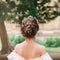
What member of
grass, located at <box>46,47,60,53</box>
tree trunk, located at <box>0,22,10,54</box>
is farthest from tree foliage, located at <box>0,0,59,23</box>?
grass, located at <box>46,47,60,53</box>

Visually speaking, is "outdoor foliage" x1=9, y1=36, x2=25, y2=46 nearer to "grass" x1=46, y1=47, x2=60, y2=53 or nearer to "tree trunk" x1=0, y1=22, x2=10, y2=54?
"tree trunk" x1=0, y1=22, x2=10, y2=54

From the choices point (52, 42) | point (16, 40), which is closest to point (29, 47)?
point (16, 40)

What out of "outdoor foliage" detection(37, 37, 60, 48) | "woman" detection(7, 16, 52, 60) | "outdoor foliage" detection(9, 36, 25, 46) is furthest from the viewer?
"outdoor foliage" detection(37, 37, 60, 48)

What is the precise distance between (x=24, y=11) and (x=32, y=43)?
7.45 feet

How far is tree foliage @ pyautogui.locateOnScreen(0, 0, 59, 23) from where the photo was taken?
3.52m

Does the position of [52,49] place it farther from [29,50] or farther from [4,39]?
[29,50]

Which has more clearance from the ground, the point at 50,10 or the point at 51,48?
the point at 50,10

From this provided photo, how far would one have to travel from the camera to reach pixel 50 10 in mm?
3617

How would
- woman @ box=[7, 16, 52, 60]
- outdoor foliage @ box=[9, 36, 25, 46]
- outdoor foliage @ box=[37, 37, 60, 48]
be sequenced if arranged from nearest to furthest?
1. woman @ box=[7, 16, 52, 60]
2. outdoor foliage @ box=[9, 36, 25, 46]
3. outdoor foliage @ box=[37, 37, 60, 48]

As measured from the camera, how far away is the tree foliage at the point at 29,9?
11.6 feet

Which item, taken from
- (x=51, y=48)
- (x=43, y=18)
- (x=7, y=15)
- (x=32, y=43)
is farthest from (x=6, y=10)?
(x=32, y=43)

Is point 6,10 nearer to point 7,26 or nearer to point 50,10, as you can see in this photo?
point 7,26

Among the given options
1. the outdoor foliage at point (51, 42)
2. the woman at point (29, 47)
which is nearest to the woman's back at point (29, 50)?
the woman at point (29, 47)

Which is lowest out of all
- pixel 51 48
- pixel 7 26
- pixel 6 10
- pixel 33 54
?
pixel 51 48
